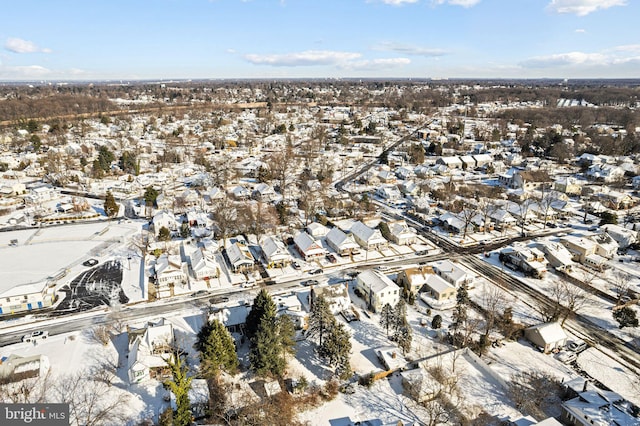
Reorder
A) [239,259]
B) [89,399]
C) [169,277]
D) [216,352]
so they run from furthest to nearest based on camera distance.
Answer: [239,259]
[169,277]
[216,352]
[89,399]

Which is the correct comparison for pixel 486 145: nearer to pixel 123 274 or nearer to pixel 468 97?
pixel 123 274

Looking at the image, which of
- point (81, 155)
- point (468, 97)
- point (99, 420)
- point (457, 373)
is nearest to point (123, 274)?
point (99, 420)

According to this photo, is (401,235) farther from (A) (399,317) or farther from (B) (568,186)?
(B) (568,186)

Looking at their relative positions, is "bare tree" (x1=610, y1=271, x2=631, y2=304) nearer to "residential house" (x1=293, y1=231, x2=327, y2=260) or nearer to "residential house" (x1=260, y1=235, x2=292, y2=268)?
"residential house" (x1=293, y1=231, x2=327, y2=260)

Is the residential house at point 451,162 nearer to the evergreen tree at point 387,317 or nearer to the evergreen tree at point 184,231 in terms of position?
the evergreen tree at point 184,231

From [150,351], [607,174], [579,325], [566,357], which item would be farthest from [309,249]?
[607,174]
